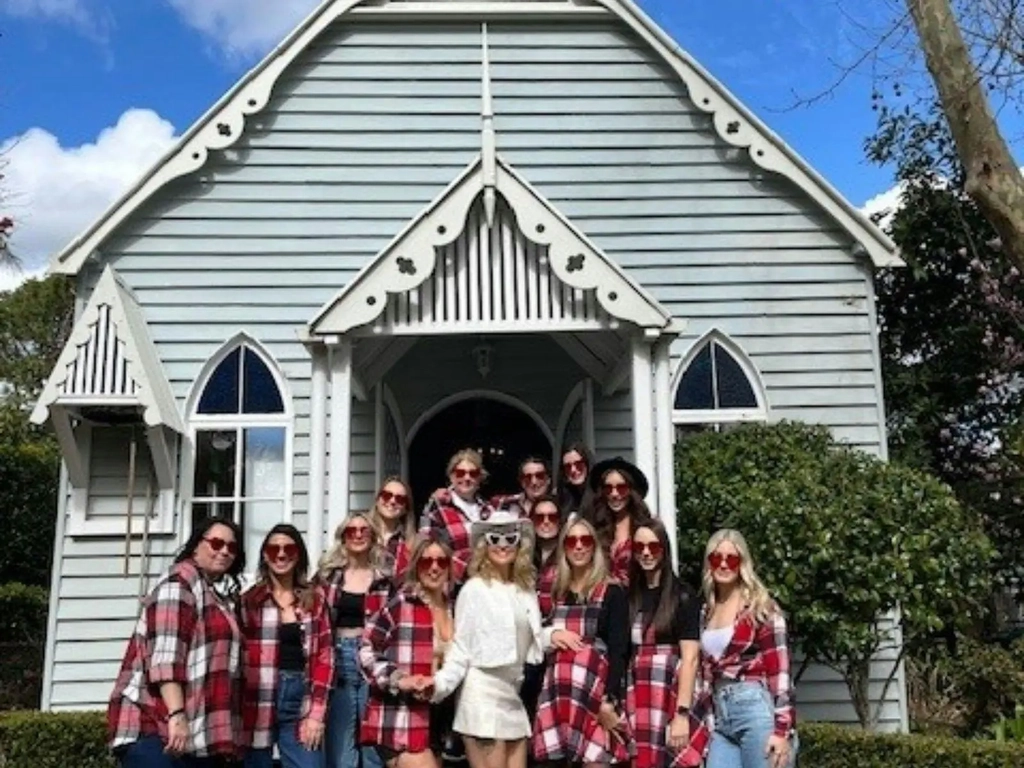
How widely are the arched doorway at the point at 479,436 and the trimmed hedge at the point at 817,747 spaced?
422 centimetres

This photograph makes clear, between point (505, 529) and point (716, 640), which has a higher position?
point (505, 529)

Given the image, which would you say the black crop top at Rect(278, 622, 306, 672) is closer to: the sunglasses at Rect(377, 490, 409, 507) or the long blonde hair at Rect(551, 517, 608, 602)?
the sunglasses at Rect(377, 490, 409, 507)

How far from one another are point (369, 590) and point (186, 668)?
105 cm

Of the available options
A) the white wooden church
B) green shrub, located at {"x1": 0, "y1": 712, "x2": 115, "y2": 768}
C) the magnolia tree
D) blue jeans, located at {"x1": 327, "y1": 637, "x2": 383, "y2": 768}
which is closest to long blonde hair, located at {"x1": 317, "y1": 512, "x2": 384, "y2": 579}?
blue jeans, located at {"x1": 327, "y1": 637, "x2": 383, "y2": 768}

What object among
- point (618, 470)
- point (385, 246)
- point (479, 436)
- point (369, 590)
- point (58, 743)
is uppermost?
point (385, 246)

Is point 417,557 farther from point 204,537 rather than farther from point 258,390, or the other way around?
point 258,390

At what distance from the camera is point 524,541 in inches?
193

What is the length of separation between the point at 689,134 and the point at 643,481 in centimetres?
543

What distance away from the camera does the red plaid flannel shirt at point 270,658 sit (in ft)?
15.3

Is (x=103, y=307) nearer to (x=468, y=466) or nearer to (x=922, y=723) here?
(x=468, y=466)

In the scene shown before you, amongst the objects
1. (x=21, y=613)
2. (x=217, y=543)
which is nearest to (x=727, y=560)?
(x=217, y=543)

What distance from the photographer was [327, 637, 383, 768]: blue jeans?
4980 mm

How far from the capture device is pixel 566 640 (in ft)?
15.6

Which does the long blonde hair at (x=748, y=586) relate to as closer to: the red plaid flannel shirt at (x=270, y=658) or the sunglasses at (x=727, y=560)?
the sunglasses at (x=727, y=560)
